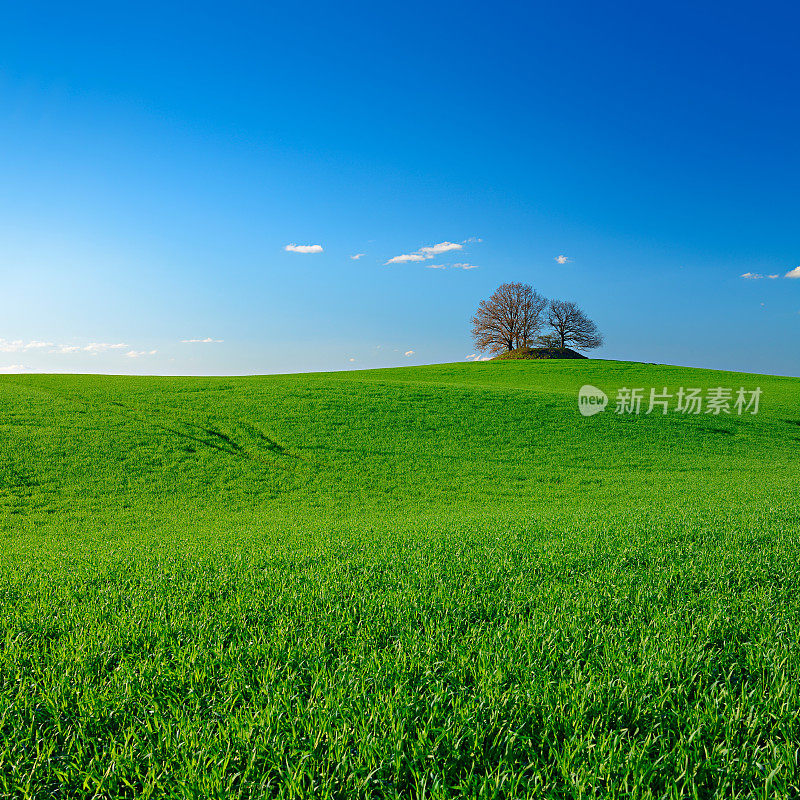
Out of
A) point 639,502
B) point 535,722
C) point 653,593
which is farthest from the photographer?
point 639,502

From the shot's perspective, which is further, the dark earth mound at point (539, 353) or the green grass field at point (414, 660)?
the dark earth mound at point (539, 353)

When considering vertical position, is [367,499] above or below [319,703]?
below

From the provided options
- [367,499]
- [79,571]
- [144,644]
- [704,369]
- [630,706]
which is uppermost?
[704,369]

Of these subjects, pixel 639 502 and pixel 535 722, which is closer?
pixel 535 722

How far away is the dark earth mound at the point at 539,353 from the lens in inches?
2689

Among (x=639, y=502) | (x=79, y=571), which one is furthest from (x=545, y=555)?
(x=639, y=502)

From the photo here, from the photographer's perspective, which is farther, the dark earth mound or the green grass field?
the dark earth mound

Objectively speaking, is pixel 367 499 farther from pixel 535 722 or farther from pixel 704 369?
pixel 704 369

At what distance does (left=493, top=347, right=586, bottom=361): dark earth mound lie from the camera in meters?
68.3

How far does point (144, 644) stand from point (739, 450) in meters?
24.6

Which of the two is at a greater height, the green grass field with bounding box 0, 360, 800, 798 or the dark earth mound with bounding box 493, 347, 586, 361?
the dark earth mound with bounding box 493, 347, 586, 361

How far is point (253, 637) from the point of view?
3494mm

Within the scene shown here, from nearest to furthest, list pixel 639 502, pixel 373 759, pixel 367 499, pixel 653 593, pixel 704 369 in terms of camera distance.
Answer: pixel 373 759, pixel 653 593, pixel 639 502, pixel 367 499, pixel 704 369

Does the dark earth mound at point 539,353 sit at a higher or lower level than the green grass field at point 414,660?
higher
